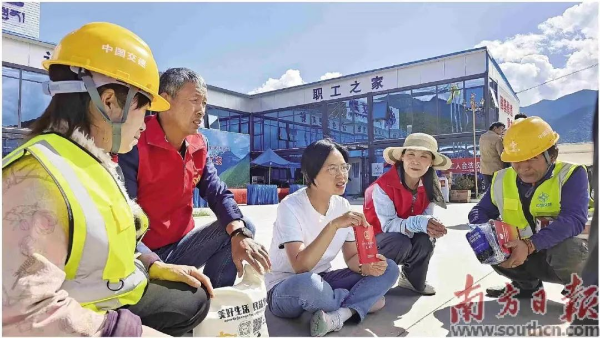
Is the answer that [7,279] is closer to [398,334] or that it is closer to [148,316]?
[148,316]

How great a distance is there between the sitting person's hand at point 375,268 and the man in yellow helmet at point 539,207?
30.2 inches

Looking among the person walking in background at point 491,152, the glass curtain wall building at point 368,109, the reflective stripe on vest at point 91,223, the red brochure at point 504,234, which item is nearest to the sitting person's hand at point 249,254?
the reflective stripe on vest at point 91,223

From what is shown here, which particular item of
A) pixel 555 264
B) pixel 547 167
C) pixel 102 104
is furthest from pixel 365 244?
pixel 102 104

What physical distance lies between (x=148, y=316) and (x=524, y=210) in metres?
2.34

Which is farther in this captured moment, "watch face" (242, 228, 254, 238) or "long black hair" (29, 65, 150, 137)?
"watch face" (242, 228, 254, 238)

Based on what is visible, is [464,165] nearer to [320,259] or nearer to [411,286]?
[411,286]

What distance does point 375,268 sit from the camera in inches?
90.2

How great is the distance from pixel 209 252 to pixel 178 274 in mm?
818

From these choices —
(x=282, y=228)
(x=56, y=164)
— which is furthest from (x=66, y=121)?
(x=282, y=228)

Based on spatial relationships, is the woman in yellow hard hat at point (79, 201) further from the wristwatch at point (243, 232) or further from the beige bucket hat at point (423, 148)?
the beige bucket hat at point (423, 148)

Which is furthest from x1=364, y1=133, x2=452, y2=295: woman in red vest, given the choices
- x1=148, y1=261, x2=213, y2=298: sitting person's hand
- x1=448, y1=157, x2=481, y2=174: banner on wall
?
x1=448, y1=157, x2=481, y2=174: banner on wall

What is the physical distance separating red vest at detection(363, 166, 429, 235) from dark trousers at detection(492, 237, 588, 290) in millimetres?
688

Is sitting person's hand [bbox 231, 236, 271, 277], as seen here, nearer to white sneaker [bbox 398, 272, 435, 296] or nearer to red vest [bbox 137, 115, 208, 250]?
red vest [bbox 137, 115, 208, 250]

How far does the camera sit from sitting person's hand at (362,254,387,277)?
7.48 feet
